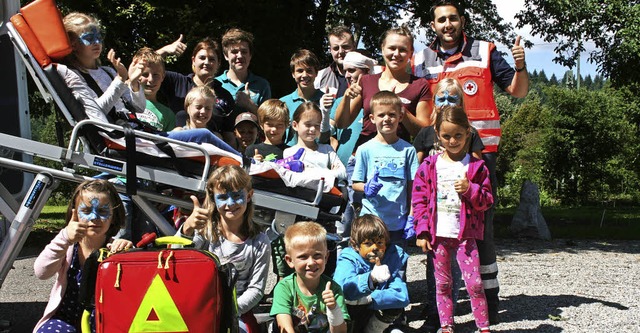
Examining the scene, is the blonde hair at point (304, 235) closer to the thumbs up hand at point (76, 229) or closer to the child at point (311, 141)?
the child at point (311, 141)

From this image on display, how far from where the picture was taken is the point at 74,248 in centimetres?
439

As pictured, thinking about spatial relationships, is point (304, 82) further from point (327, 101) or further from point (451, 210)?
point (451, 210)

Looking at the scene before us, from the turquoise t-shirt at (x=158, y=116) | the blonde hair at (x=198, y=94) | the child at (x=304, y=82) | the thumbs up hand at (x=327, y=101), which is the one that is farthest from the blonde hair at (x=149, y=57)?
the thumbs up hand at (x=327, y=101)

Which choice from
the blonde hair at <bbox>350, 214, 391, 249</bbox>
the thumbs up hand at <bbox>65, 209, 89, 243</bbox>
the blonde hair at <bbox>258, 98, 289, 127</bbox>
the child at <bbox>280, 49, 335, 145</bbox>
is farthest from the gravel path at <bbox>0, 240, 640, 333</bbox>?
the thumbs up hand at <bbox>65, 209, 89, 243</bbox>

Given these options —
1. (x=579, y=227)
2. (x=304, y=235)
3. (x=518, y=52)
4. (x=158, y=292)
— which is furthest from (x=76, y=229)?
(x=579, y=227)

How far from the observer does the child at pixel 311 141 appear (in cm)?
561

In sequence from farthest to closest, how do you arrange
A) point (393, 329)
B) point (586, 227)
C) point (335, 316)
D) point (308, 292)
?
point (586, 227)
point (393, 329)
point (308, 292)
point (335, 316)

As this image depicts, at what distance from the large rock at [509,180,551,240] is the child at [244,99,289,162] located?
8236 millimetres

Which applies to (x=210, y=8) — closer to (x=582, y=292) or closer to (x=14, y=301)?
(x=14, y=301)

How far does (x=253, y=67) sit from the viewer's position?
12344 mm

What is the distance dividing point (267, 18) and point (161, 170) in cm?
847

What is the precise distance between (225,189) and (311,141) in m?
1.23

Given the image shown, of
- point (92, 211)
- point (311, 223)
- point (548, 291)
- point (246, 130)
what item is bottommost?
point (548, 291)

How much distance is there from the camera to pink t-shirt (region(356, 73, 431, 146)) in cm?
591
